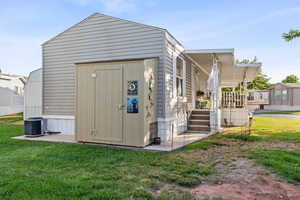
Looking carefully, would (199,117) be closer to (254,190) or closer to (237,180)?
(237,180)

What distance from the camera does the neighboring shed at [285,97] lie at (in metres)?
26.8

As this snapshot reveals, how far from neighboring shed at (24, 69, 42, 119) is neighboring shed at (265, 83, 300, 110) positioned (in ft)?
94.0

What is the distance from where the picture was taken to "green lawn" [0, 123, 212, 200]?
2.69m

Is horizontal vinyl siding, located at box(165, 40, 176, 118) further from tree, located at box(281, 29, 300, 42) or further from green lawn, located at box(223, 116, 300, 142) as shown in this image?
tree, located at box(281, 29, 300, 42)

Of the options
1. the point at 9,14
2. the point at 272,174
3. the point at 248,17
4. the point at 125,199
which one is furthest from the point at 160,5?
the point at 125,199

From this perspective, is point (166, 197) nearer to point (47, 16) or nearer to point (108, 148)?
point (108, 148)

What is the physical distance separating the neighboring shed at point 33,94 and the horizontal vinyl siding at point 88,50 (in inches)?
47.8

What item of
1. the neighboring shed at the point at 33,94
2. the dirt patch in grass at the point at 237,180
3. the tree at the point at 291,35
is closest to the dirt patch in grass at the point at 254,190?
the dirt patch in grass at the point at 237,180

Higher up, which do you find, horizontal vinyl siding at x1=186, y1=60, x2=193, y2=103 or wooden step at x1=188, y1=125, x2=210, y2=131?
horizontal vinyl siding at x1=186, y1=60, x2=193, y2=103

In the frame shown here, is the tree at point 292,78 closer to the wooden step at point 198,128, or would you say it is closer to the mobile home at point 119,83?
the mobile home at point 119,83

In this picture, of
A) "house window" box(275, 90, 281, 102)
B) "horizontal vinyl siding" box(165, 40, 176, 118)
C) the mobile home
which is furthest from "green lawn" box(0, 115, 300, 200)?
"house window" box(275, 90, 281, 102)

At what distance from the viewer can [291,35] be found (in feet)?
33.3

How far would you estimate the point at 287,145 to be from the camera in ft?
18.8

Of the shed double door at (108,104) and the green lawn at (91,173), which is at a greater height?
the shed double door at (108,104)
